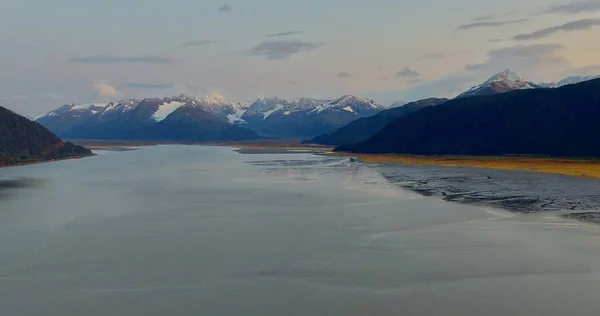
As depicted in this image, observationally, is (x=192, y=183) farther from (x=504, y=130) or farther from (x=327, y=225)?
Result: (x=504, y=130)

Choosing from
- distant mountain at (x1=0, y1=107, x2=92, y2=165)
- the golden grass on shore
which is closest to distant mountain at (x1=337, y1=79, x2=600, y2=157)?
the golden grass on shore

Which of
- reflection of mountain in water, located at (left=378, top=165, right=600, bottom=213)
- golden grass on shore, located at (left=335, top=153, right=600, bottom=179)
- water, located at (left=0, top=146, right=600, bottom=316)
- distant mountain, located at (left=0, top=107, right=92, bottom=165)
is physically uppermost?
distant mountain, located at (left=0, top=107, right=92, bottom=165)

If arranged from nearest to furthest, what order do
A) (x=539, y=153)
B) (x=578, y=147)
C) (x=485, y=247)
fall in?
Result: (x=485, y=247)
(x=578, y=147)
(x=539, y=153)

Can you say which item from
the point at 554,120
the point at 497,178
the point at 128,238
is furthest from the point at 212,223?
the point at 554,120

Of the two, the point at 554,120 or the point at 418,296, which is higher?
the point at 554,120

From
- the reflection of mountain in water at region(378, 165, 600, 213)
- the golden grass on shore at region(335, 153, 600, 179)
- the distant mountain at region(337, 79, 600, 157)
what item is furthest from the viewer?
the distant mountain at region(337, 79, 600, 157)

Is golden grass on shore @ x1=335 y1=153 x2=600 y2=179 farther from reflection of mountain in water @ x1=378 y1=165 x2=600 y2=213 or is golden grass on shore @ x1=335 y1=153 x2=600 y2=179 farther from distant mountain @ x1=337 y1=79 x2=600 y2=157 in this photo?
distant mountain @ x1=337 y1=79 x2=600 y2=157

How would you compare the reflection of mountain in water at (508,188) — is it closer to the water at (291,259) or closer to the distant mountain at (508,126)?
the water at (291,259)
